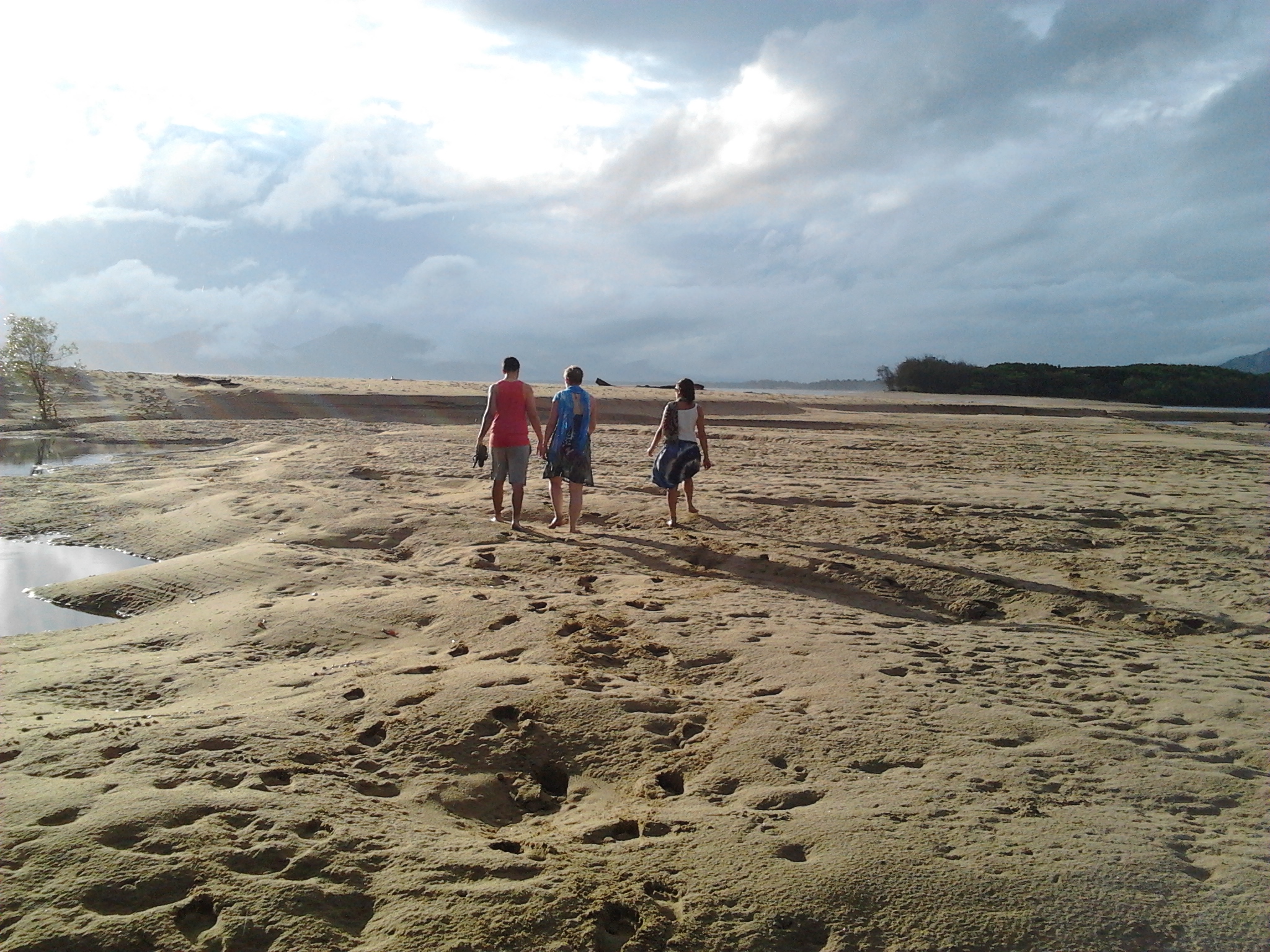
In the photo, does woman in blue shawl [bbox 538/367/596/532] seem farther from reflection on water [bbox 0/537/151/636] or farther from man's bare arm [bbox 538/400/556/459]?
reflection on water [bbox 0/537/151/636]

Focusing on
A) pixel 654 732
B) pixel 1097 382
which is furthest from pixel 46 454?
pixel 1097 382

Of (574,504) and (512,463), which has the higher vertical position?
(512,463)

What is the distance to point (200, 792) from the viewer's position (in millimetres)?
2906

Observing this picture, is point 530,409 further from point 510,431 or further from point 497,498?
point 497,498

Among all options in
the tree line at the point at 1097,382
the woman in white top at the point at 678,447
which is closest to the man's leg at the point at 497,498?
the woman in white top at the point at 678,447

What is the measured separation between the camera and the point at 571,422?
321 inches

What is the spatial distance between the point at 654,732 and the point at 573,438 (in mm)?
4806

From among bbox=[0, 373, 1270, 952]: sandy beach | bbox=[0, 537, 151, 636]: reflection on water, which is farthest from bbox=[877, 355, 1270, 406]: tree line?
bbox=[0, 537, 151, 636]: reflection on water

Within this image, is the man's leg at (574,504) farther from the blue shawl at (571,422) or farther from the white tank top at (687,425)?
the white tank top at (687,425)

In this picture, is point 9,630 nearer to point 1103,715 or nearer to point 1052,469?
point 1103,715

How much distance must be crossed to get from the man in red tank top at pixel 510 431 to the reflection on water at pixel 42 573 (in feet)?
11.5

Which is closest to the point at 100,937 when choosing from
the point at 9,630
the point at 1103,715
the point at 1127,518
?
the point at 1103,715

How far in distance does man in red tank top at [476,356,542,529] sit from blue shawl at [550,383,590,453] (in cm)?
25

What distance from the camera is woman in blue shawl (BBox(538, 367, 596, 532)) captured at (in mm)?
8109
